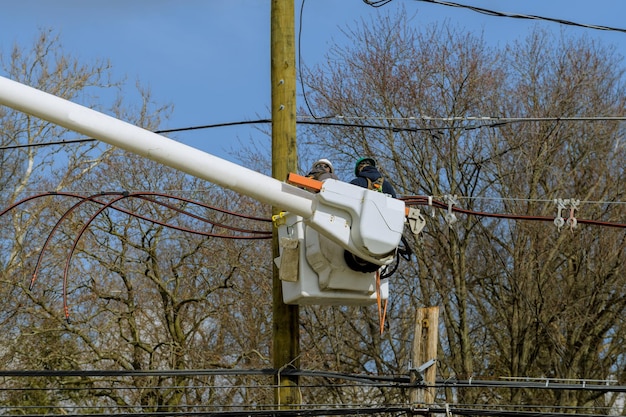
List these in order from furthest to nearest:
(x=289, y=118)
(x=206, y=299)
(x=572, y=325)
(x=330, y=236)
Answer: (x=206, y=299), (x=572, y=325), (x=289, y=118), (x=330, y=236)

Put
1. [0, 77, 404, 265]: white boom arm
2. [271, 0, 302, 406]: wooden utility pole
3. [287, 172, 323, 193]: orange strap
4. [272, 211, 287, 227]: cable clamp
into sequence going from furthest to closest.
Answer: [271, 0, 302, 406]: wooden utility pole → [272, 211, 287, 227]: cable clamp → [287, 172, 323, 193]: orange strap → [0, 77, 404, 265]: white boom arm

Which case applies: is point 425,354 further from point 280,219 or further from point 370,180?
point 280,219

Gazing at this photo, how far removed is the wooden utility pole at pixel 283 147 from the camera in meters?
8.12

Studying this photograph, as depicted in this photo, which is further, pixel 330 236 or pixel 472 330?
pixel 472 330

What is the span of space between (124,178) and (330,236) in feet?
57.6

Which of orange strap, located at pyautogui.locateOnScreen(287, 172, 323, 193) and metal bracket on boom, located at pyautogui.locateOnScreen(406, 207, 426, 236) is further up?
orange strap, located at pyautogui.locateOnScreen(287, 172, 323, 193)

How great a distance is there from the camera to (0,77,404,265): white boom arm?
646 centimetres

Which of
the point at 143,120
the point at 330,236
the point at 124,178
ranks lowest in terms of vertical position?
the point at 330,236

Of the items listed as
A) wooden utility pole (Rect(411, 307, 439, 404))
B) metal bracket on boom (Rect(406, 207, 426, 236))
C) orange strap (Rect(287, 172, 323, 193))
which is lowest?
wooden utility pole (Rect(411, 307, 439, 404))

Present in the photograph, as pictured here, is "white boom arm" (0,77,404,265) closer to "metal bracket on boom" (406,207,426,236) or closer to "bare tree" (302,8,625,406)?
"metal bracket on boom" (406,207,426,236)

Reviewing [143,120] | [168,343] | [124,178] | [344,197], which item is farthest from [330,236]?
[143,120]

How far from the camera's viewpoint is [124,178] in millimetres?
24250

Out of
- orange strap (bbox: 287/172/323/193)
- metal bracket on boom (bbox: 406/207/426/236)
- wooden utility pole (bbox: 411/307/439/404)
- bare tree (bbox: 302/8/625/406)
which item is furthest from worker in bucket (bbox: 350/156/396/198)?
bare tree (bbox: 302/8/625/406)

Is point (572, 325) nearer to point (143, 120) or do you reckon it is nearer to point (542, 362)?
point (542, 362)
